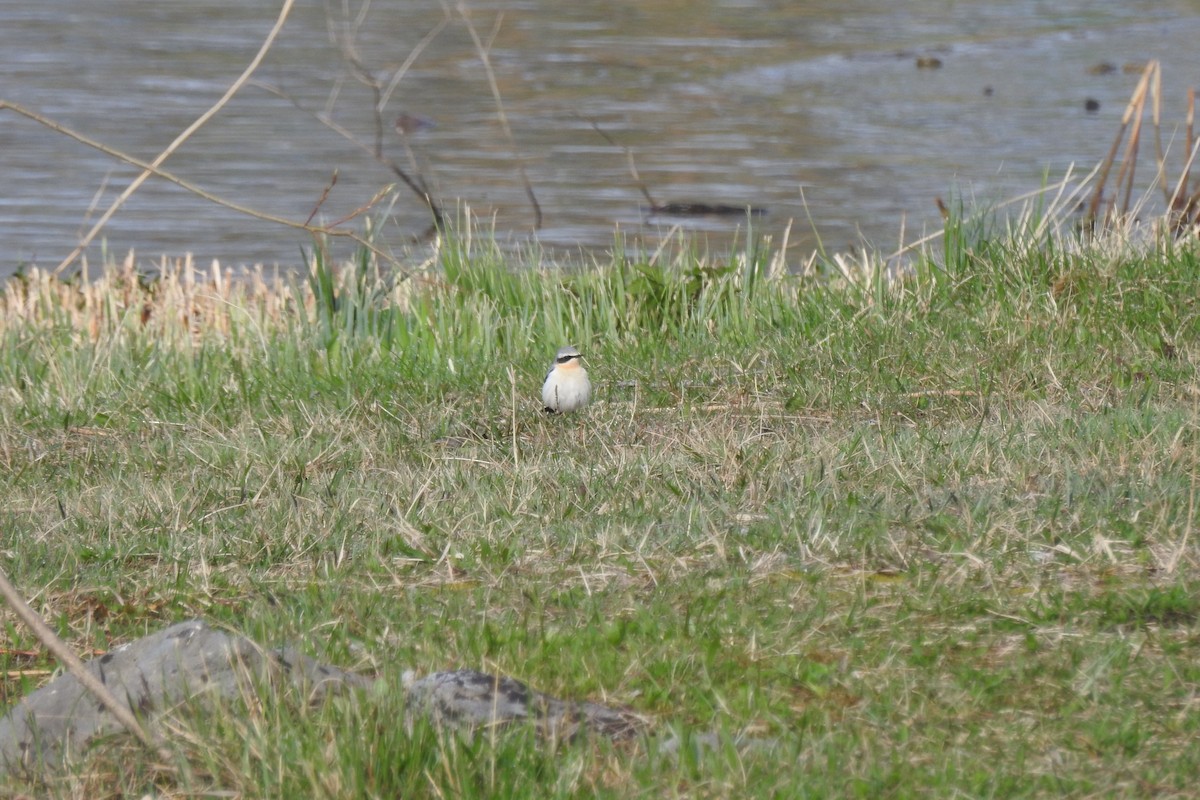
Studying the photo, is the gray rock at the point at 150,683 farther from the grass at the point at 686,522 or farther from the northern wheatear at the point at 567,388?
the northern wheatear at the point at 567,388

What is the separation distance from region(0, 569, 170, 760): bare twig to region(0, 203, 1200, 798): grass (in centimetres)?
5

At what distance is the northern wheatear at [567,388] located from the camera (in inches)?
234

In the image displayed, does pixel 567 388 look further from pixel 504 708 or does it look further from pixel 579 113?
pixel 579 113

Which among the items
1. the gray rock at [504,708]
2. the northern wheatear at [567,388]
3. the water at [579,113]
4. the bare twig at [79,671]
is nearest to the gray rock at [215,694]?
the gray rock at [504,708]

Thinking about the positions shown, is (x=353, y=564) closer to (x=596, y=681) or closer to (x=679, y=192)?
(x=596, y=681)

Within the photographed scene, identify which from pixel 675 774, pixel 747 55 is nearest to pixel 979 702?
pixel 675 774

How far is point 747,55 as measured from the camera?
27.2 m

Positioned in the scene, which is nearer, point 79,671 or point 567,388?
point 79,671

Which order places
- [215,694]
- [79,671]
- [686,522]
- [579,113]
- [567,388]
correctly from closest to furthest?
[79,671], [215,694], [686,522], [567,388], [579,113]

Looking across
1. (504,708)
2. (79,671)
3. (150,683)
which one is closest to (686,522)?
(504,708)

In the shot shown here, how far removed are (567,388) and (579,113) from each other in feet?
35.9

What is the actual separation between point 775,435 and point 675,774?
8.65 ft

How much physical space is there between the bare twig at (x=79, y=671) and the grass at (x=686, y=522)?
0.05 m

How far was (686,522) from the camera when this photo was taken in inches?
173
